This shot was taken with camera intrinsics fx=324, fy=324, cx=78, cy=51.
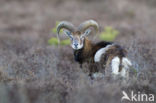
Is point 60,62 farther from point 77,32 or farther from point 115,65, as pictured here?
point 115,65

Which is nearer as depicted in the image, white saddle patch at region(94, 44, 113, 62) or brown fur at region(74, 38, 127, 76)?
brown fur at region(74, 38, 127, 76)

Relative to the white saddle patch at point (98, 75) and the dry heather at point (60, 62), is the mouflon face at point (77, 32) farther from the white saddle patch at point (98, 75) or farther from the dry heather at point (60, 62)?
the white saddle patch at point (98, 75)

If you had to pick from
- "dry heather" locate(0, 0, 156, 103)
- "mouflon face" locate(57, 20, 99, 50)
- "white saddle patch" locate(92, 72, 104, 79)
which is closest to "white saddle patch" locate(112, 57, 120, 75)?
"white saddle patch" locate(92, 72, 104, 79)

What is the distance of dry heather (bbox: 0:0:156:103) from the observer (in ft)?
22.6

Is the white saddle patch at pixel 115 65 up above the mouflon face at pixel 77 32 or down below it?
below

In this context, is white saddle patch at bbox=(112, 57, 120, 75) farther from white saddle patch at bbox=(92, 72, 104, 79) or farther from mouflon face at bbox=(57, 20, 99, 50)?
mouflon face at bbox=(57, 20, 99, 50)

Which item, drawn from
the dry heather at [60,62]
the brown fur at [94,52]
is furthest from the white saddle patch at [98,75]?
the dry heather at [60,62]

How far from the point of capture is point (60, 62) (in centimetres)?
1044

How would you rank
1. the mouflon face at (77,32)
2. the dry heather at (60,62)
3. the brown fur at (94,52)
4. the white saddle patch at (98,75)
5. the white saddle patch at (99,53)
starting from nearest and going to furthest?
1. the dry heather at (60,62)
2. the white saddle patch at (98,75)
3. the brown fur at (94,52)
4. the white saddle patch at (99,53)
5. the mouflon face at (77,32)

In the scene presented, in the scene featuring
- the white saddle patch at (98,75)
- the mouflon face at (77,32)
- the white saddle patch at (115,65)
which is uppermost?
the mouflon face at (77,32)

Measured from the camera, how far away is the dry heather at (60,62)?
689cm

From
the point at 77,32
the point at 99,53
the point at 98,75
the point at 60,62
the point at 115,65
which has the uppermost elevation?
the point at 77,32

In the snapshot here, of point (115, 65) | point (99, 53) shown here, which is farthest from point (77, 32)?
point (115, 65)

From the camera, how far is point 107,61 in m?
9.29
